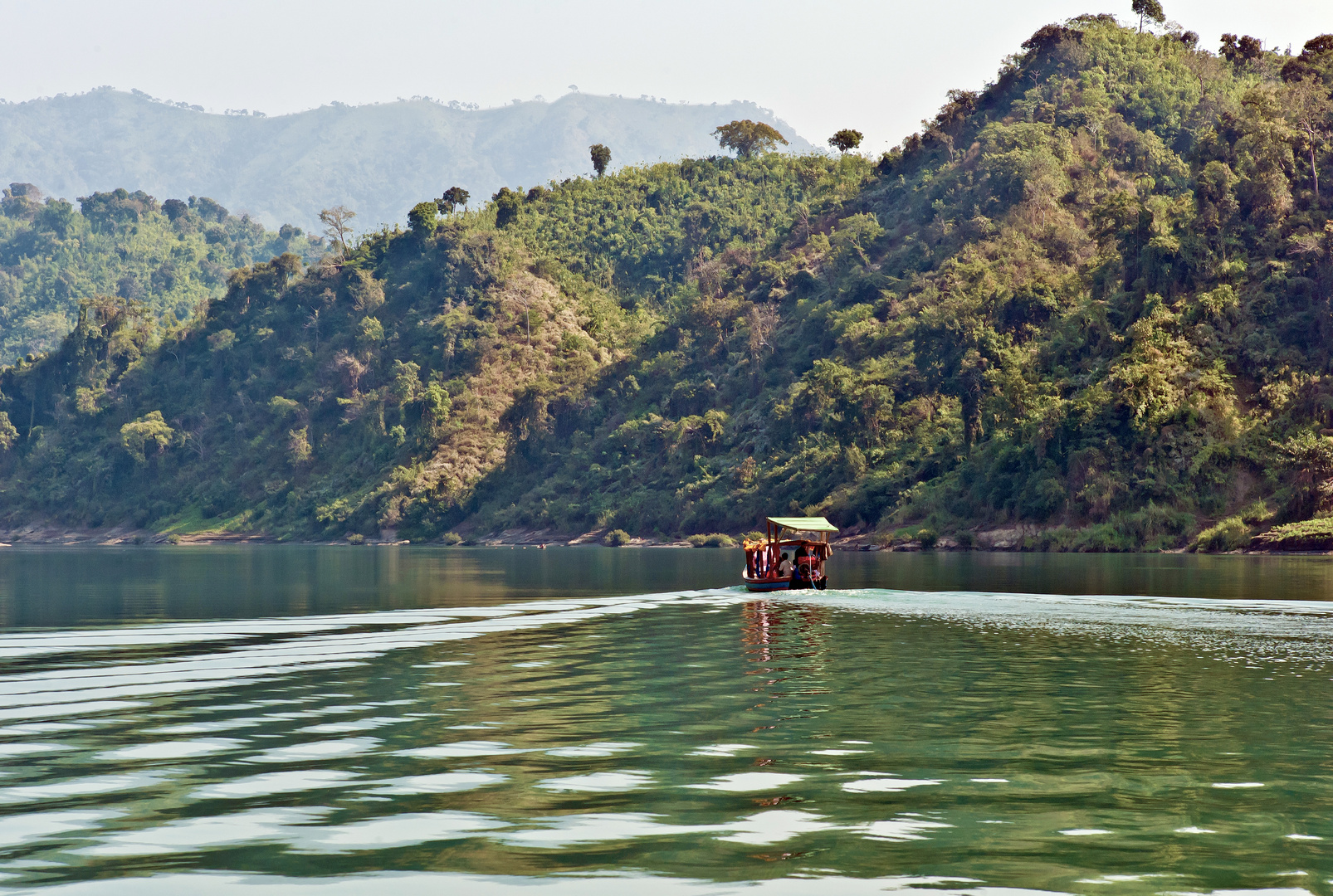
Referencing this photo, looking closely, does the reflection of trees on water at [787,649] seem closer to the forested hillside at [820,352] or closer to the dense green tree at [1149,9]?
the forested hillside at [820,352]

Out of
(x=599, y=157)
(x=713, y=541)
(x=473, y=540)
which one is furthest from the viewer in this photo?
(x=599, y=157)

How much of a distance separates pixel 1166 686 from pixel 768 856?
14858 millimetres

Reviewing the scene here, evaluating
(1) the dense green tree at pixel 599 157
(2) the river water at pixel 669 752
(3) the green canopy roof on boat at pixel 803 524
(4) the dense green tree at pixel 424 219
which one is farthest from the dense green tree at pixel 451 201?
(2) the river water at pixel 669 752

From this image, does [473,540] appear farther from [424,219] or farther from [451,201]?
[451,201]

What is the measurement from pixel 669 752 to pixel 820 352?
119558mm

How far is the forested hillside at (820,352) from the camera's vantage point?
94000mm

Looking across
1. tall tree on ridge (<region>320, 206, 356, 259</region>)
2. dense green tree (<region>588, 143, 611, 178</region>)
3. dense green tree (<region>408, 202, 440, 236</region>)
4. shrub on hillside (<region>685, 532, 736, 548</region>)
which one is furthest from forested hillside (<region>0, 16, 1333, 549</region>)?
tall tree on ridge (<region>320, 206, 356, 259</region>)

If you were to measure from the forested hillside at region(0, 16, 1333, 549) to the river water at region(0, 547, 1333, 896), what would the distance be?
184 ft

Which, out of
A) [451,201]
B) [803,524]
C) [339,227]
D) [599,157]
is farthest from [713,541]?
[339,227]

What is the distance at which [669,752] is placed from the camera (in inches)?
725

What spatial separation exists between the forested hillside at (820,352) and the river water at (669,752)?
184 ft

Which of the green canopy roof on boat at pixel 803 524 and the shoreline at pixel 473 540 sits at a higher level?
the green canopy roof on boat at pixel 803 524

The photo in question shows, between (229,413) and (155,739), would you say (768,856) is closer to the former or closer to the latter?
(155,739)

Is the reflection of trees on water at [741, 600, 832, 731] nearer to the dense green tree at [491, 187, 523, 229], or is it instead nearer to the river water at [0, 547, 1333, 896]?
the river water at [0, 547, 1333, 896]
